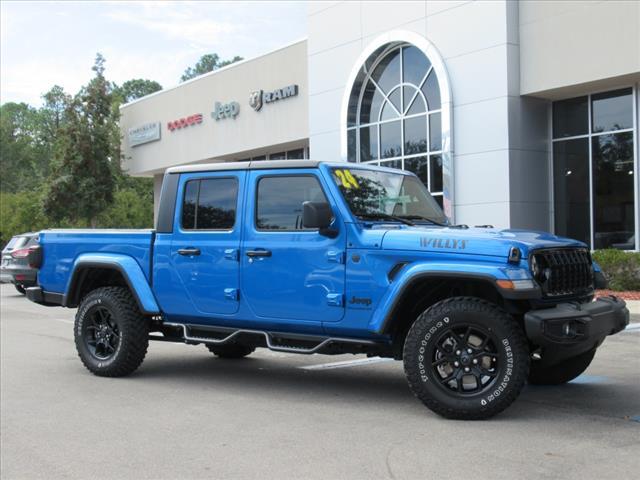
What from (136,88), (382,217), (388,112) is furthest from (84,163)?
(136,88)

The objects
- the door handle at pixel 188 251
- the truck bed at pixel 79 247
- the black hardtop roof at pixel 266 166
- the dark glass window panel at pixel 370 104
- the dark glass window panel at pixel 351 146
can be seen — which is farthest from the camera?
the dark glass window panel at pixel 351 146

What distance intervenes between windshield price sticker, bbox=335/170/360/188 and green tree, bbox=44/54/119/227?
35.9 meters

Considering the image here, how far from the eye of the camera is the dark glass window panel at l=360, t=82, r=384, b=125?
23.6 m

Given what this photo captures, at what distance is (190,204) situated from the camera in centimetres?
738

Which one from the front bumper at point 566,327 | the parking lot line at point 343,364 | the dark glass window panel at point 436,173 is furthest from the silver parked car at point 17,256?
the front bumper at point 566,327

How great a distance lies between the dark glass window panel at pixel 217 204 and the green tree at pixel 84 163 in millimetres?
34872

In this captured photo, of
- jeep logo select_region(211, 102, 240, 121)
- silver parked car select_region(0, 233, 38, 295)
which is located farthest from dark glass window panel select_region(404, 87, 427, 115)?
jeep logo select_region(211, 102, 240, 121)

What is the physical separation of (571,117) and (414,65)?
484 cm

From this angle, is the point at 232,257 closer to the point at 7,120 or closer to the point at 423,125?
the point at 423,125

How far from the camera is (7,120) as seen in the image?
244ft

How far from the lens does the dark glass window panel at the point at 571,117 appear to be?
19.8 meters

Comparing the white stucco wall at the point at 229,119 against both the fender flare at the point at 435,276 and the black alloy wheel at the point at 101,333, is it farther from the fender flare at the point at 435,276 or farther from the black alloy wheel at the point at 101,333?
the fender flare at the point at 435,276

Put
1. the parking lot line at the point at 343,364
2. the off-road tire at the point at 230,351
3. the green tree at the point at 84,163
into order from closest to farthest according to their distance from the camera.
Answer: the parking lot line at the point at 343,364
the off-road tire at the point at 230,351
the green tree at the point at 84,163

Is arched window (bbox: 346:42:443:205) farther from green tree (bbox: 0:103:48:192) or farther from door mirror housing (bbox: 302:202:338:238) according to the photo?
green tree (bbox: 0:103:48:192)
